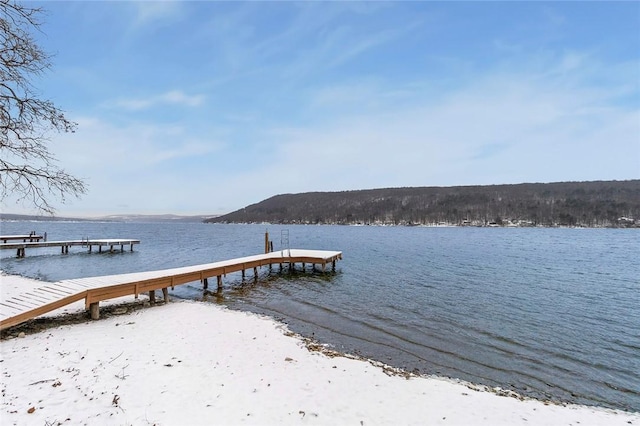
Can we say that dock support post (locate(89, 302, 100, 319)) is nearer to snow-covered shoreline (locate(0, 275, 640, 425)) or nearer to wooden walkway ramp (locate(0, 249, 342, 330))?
wooden walkway ramp (locate(0, 249, 342, 330))

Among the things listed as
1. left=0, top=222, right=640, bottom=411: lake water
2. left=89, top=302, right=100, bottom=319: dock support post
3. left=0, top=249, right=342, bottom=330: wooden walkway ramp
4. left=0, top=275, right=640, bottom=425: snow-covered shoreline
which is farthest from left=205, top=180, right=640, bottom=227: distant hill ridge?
left=89, top=302, right=100, bottom=319: dock support post

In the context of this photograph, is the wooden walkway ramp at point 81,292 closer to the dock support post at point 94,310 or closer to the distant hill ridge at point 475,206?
the dock support post at point 94,310

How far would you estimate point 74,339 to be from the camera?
317 inches

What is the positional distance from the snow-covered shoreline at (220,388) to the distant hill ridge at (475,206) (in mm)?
125607

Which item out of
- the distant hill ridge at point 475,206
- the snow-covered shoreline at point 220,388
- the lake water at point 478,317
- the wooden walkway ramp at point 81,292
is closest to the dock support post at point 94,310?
the wooden walkway ramp at point 81,292

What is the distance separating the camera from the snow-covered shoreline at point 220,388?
16.1 ft

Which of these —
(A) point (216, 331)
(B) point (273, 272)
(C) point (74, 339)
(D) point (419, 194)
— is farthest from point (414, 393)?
(D) point (419, 194)

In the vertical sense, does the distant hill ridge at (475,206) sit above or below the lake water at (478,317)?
above

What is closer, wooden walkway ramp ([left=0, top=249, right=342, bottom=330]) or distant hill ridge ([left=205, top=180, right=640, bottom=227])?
wooden walkway ramp ([left=0, top=249, right=342, bottom=330])

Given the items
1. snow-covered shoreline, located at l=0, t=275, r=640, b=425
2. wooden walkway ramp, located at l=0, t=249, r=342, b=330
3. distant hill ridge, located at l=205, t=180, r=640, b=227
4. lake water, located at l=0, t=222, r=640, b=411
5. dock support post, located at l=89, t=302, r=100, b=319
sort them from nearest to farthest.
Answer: snow-covered shoreline, located at l=0, t=275, r=640, b=425 → lake water, located at l=0, t=222, r=640, b=411 → wooden walkway ramp, located at l=0, t=249, r=342, b=330 → dock support post, located at l=89, t=302, r=100, b=319 → distant hill ridge, located at l=205, t=180, r=640, b=227

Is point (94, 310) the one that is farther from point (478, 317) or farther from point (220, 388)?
Answer: point (478, 317)

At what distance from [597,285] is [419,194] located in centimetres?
14406

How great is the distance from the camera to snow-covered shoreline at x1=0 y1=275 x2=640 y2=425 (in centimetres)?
490

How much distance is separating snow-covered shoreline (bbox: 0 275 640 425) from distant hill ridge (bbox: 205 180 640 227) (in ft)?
412
